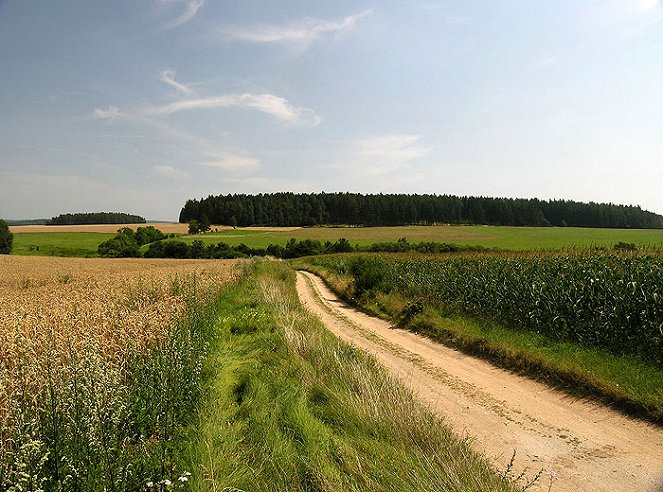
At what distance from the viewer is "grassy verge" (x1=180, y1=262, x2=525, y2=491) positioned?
4.59 m

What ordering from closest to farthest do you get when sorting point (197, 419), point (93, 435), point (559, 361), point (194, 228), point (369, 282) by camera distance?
point (93, 435), point (197, 419), point (559, 361), point (369, 282), point (194, 228)

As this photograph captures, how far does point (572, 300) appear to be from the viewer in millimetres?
12828

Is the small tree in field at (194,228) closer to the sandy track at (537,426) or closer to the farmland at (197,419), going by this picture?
the farmland at (197,419)

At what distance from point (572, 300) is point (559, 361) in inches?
148

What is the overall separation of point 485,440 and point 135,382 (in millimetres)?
5990

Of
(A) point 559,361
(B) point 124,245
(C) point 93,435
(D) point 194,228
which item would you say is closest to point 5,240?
(B) point 124,245

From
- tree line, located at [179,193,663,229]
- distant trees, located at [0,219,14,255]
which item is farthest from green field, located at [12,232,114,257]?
tree line, located at [179,193,663,229]

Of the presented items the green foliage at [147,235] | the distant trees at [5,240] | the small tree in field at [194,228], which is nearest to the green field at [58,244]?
the distant trees at [5,240]

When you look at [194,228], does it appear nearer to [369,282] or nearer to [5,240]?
[5,240]

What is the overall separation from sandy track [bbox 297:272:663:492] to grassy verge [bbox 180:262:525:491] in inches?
45.2

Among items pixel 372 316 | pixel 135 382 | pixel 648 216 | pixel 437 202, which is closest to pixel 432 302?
pixel 372 316

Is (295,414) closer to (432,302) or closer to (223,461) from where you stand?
(223,461)

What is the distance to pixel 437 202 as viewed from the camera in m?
133

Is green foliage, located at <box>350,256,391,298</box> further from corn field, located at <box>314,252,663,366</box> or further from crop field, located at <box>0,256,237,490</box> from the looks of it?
crop field, located at <box>0,256,237,490</box>
